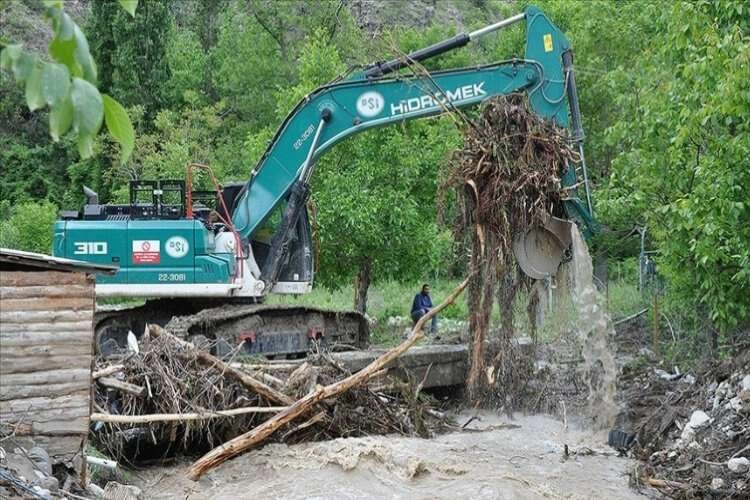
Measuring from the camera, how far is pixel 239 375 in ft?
35.9

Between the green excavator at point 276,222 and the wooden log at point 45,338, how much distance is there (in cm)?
411

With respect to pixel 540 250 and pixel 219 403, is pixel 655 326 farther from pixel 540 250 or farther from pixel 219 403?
pixel 219 403

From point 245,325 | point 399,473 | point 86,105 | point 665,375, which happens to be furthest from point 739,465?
point 86,105

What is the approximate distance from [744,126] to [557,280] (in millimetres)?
2840

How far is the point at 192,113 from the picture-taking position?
98.6 ft

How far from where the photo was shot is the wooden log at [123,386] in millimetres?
10383

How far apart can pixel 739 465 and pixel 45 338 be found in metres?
6.03

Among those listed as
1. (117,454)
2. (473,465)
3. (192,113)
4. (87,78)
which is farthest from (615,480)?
(192,113)

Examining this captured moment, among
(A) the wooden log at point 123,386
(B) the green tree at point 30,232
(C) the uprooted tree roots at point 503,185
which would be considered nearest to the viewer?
(A) the wooden log at point 123,386

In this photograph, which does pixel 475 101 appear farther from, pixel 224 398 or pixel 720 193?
pixel 224 398

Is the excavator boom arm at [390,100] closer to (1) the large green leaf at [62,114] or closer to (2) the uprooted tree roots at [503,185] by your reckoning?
(2) the uprooted tree roots at [503,185]

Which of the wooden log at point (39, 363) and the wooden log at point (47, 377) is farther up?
the wooden log at point (39, 363)

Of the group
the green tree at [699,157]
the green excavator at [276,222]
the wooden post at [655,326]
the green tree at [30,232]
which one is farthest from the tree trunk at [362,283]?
the green tree at [30,232]

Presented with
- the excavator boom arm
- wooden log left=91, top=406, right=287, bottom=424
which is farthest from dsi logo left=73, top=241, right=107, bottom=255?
wooden log left=91, top=406, right=287, bottom=424
